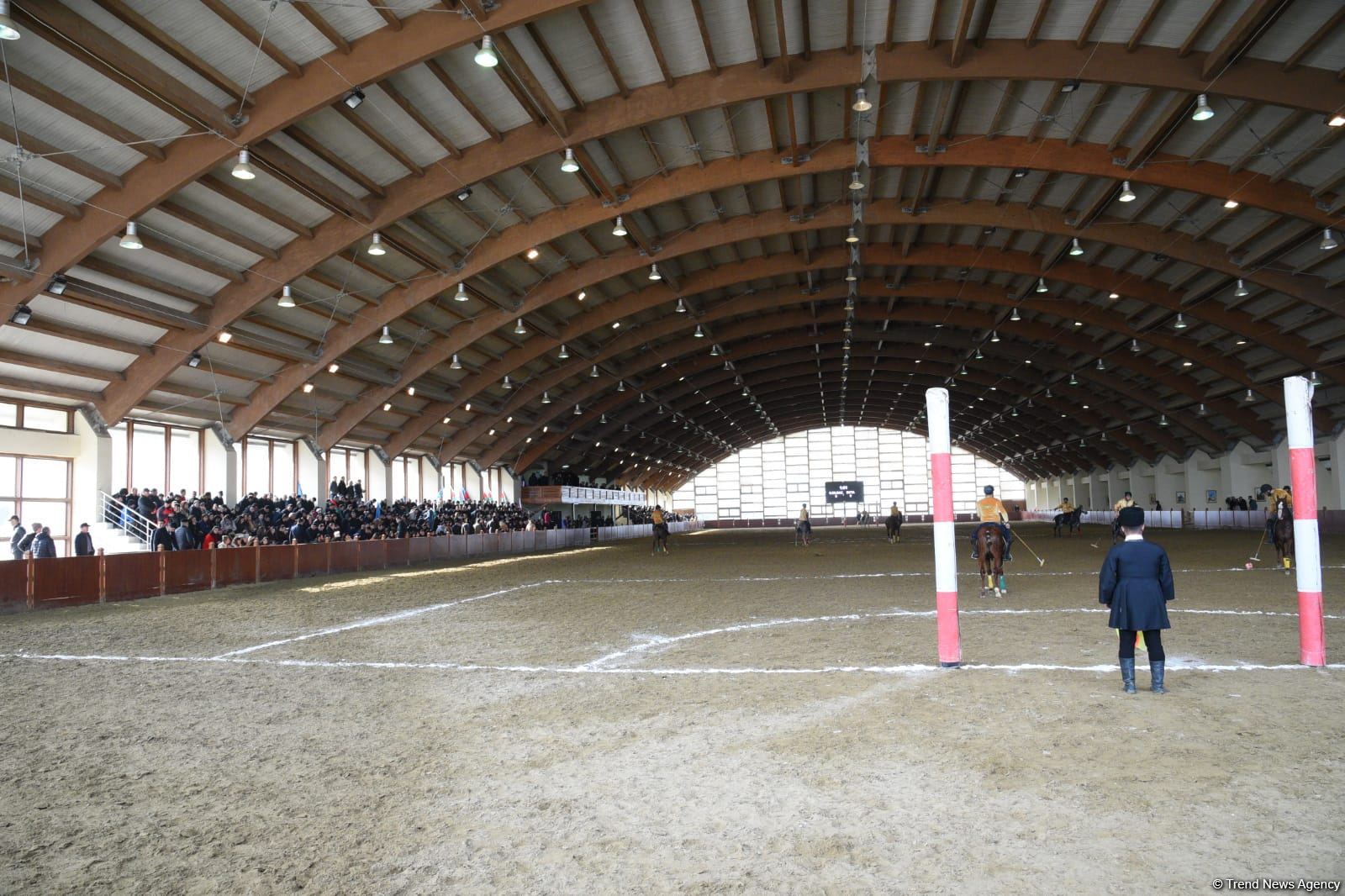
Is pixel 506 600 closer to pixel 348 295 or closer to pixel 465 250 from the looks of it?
pixel 465 250

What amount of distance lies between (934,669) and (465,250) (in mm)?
23569

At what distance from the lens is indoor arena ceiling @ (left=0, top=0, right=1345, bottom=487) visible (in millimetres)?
16812

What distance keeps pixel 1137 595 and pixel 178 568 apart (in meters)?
21.3

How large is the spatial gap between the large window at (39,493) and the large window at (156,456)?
2.14 metres

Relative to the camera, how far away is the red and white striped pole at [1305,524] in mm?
8203

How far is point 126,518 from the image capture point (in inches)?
1102

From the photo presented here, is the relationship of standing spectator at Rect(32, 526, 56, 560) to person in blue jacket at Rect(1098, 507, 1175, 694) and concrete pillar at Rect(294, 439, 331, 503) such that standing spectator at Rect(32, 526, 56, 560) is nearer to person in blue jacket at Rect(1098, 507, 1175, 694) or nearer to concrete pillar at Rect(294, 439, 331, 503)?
concrete pillar at Rect(294, 439, 331, 503)

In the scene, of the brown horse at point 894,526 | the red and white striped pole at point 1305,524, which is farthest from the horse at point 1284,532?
the brown horse at point 894,526

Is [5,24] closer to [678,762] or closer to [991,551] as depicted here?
[678,762]

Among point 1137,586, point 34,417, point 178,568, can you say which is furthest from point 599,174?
point 34,417

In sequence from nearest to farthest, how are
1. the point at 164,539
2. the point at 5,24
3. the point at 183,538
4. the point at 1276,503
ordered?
the point at 5,24, the point at 1276,503, the point at 183,538, the point at 164,539

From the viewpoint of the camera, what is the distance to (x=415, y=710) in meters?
7.43

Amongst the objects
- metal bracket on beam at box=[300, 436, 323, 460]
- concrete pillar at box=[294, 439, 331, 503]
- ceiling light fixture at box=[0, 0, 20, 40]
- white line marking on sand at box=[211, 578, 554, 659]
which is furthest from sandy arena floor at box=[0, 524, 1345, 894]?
concrete pillar at box=[294, 439, 331, 503]

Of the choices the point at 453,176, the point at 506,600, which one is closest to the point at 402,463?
the point at 453,176
